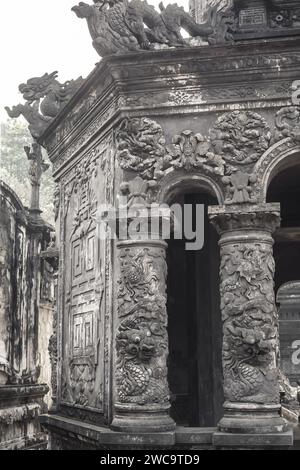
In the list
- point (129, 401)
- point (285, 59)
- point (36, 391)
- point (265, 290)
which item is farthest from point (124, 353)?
point (36, 391)

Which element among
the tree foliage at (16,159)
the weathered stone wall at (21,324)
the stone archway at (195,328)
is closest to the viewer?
the stone archway at (195,328)

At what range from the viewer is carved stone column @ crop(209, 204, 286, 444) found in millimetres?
5504

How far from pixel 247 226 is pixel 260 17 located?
248cm

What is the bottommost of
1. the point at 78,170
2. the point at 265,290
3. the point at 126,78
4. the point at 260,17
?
the point at 265,290

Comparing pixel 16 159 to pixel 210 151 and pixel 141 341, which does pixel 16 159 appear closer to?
pixel 210 151

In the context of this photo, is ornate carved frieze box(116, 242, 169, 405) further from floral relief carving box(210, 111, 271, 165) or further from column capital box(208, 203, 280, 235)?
floral relief carving box(210, 111, 271, 165)

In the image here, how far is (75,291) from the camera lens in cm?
738

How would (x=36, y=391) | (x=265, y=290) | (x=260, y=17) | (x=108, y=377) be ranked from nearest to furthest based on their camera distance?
(x=265, y=290)
(x=108, y=377)
(x=260, y=17)
(x=36, y=391)

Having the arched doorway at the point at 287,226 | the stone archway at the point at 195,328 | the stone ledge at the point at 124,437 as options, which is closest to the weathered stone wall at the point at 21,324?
the stone archway at the point at 195,328

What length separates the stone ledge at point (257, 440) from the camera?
5.33 m

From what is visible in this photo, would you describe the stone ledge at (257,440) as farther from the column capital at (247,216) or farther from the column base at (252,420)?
the column capital at (247,216)

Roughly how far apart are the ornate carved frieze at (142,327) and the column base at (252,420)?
2.09 feet

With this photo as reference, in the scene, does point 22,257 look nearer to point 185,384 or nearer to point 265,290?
point 185,384

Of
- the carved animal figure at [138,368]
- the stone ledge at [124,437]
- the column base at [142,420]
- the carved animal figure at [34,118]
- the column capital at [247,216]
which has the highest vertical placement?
the carved animal figure at [34,118]
